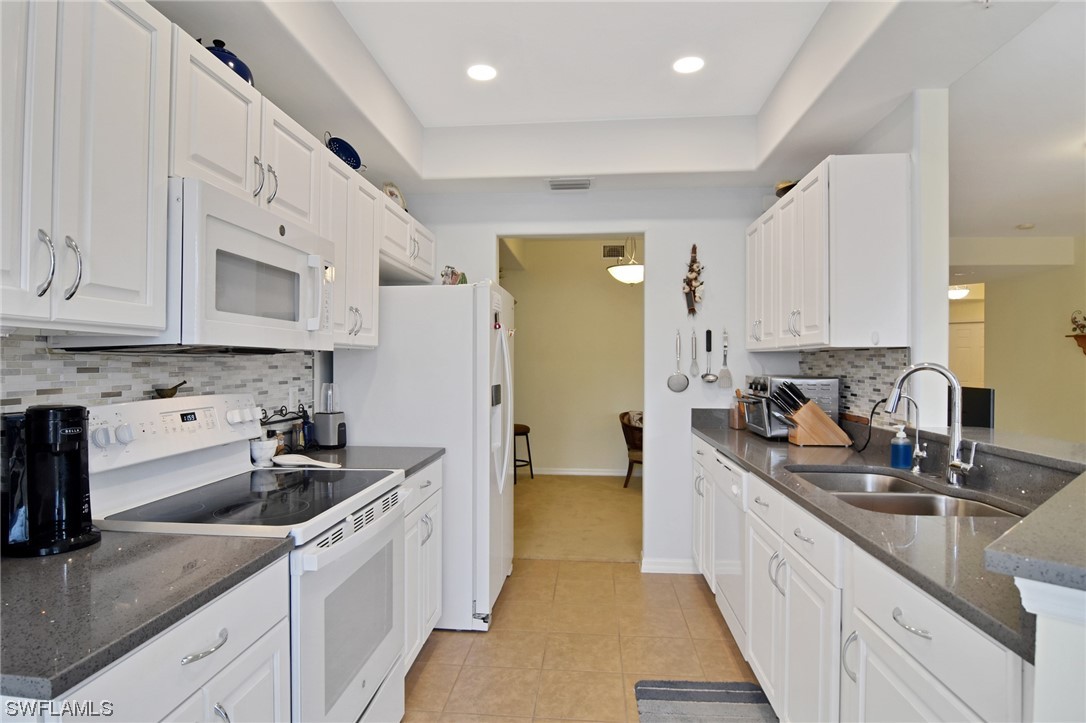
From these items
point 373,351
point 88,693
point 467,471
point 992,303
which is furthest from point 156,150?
point 992,303

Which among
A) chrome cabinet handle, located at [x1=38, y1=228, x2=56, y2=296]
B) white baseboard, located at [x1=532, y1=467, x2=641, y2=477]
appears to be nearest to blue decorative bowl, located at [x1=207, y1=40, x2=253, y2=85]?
chrome cabinet handle, located at [x1=38, y1=228, x2=56, y2=296]

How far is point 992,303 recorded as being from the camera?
579 cm

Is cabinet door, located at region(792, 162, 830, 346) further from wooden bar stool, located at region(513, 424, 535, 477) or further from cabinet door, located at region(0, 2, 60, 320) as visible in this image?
wooden bar stool, located at region(513, 424, 535, 477)

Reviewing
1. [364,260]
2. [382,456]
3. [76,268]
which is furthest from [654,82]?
[76,268]

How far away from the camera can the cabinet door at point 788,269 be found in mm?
2480

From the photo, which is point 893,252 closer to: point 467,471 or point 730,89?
point 730,89

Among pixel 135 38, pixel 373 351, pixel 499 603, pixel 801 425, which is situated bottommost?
pixel 499 603

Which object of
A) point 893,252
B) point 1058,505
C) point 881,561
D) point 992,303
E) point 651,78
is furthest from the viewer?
point 992,303

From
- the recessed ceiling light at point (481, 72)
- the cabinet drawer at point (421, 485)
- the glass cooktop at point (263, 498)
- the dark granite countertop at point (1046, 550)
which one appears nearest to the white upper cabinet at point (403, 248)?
the recessed ceiling light at point (481, 72)

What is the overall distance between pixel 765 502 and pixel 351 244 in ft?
6.47

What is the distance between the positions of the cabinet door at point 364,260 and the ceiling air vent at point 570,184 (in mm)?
1099

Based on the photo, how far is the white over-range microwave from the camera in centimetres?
126

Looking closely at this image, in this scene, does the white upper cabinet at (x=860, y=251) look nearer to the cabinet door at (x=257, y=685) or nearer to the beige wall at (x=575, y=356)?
the cabinet door at (x=257, y=685)

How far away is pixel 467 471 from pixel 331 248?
1228 mm
